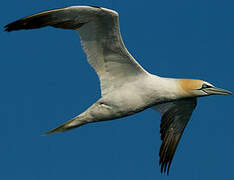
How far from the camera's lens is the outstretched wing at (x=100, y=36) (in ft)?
34.0

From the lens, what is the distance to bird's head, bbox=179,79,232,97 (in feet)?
37.9

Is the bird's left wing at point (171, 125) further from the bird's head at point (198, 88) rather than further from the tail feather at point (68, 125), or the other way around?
the tail feather at point (68, 125)

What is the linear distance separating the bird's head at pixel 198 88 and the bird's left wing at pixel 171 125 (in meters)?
1.31

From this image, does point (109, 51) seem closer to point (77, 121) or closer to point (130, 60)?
point (130, 60)

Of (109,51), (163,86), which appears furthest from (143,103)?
(109,51)

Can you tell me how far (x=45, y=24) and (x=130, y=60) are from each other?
210cm

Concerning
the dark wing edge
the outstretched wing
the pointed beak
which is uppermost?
the outstretched wing

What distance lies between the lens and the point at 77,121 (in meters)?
12.0

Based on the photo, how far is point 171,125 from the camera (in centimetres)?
1349

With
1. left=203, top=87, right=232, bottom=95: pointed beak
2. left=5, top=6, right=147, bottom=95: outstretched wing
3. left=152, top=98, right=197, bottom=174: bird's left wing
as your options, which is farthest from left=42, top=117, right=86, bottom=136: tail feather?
left=203, top=87, right=232, bottom=95: pointed beak

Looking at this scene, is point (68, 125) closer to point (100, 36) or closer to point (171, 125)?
point (100, 36)

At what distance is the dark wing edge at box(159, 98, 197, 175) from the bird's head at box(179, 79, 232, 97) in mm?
1364

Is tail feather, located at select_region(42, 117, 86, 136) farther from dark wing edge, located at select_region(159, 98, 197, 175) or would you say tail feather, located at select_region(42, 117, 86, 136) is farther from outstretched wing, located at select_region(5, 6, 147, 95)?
dark wing edge, located at select_region(159, 98, 197, 175)

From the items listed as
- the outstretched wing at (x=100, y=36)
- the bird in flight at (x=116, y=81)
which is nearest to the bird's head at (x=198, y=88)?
the bird in flight at (x=116, y=81)
